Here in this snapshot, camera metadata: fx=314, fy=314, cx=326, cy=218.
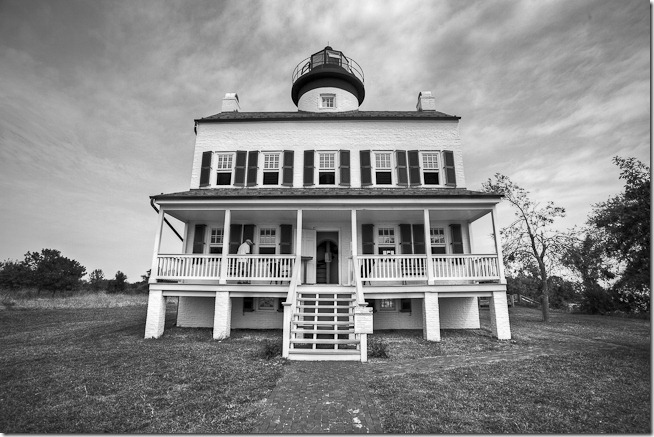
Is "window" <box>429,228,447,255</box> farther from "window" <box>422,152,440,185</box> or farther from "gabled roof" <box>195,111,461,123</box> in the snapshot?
"gabled roof" <box>195,111,461,123</box>

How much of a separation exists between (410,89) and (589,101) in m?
11.0

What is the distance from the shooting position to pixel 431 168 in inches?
557

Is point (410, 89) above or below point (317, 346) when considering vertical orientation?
above

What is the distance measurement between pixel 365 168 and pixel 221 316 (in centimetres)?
838

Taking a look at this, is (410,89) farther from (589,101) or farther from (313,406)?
(313,406)

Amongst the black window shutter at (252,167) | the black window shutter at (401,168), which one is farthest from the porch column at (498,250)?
the black window shutter at (252,167)

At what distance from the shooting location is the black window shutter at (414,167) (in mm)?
13835

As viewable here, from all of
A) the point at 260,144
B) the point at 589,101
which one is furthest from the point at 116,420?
the point at 260,144

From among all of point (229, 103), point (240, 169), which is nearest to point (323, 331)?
point (240, 169)

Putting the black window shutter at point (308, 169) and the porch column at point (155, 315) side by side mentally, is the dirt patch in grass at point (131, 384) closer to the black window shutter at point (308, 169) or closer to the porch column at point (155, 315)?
the porch column at point (155, 315)

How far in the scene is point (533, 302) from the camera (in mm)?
27938

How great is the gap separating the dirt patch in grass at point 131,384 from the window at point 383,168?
836 cm

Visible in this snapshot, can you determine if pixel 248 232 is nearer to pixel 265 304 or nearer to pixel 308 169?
pixel 265 304

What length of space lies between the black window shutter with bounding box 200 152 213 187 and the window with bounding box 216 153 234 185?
383 mm
